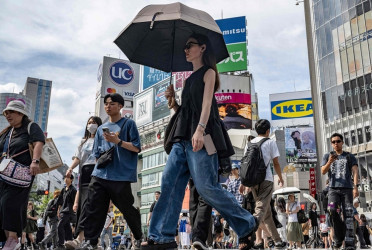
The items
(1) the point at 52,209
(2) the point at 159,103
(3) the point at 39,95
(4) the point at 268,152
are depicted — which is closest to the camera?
(4) the point at 268,152

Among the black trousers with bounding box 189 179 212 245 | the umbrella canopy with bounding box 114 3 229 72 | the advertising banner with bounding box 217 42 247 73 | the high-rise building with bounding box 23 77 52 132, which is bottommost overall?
the black trousers with bounding box 189 179 212 245

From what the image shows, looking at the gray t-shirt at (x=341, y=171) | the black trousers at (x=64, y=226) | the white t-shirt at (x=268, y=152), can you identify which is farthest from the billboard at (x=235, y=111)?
the white t-shirt at (x=268, y=152)

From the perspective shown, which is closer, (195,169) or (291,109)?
(195,169)

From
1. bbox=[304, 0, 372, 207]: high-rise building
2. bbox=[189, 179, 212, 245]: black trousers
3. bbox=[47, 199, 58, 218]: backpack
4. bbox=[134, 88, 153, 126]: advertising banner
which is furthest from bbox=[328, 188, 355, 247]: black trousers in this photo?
bbox=[134, 88, 153, 126]: advertising banner

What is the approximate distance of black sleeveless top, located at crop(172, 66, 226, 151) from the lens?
3217mm

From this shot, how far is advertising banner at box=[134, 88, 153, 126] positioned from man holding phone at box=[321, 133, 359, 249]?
6048 cm

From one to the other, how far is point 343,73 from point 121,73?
5090cm

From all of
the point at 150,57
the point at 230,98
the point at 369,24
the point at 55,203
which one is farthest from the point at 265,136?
the point at 230,98

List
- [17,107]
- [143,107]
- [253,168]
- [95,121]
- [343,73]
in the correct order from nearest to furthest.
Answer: [17,107], [253,168], [95,121], [343,73], [143,107]

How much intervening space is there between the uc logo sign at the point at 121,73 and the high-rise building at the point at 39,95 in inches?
4601

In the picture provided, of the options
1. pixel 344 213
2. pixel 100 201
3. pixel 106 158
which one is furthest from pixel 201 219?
pixel 344 213

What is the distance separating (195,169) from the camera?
310 cm

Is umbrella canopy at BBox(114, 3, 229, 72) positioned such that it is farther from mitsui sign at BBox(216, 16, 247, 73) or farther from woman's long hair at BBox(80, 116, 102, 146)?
mitsui sign at BBox(216, 16, 247, 73)

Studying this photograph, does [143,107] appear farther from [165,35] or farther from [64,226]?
[165,35]
